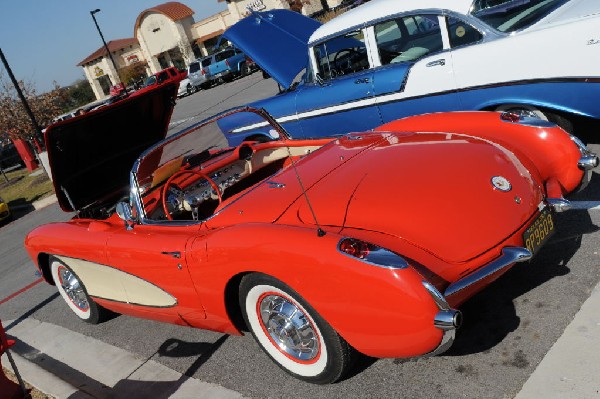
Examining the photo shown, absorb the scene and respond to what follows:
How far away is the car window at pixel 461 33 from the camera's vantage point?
5.05 m

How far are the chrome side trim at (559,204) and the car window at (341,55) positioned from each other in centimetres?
338

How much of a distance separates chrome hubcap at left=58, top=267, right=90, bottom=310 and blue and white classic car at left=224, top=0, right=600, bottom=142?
8.99ft

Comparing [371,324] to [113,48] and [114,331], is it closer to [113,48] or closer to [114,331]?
[114,331]

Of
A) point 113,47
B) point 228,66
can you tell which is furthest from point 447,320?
point 113,47

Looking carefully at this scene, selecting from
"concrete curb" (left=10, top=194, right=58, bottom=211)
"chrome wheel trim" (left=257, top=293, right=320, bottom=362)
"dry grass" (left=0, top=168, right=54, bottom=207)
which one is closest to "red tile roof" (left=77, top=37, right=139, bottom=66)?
"dry grass" (left=0, top=168, right=54, bottom=207)

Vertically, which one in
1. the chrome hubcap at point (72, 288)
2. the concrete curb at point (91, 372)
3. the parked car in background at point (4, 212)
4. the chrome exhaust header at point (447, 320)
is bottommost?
the concrete curb at point (91, 372)

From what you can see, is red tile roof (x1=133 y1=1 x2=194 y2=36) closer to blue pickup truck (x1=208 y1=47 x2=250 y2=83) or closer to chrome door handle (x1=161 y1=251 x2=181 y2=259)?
blue pickup truck (x1=208 y1=47 x2=250 y2=83)

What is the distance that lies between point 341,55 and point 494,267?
4.29 m

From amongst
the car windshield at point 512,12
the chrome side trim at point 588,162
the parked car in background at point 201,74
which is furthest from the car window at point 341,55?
the parked car in background at point 201,74

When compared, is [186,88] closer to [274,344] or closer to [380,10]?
[380,10]

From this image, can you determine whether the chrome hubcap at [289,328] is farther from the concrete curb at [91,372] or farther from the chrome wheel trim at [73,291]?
the chrome wheel trim at [73,291]

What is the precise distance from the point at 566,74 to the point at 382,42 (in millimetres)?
2067

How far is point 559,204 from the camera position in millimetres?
3051

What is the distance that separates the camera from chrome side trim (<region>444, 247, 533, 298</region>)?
2518mm
